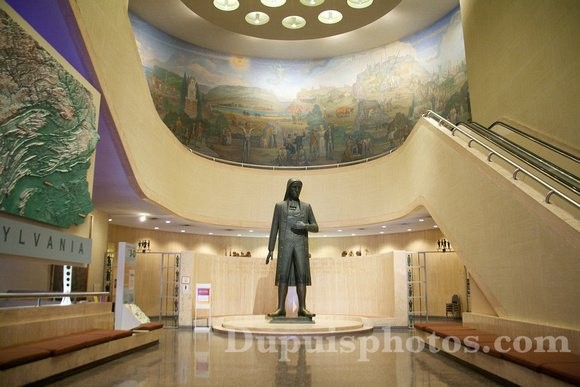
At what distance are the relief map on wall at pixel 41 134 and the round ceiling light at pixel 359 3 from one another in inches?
542

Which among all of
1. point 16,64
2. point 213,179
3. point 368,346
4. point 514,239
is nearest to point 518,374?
point 514,239

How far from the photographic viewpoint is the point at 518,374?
4.82 metres

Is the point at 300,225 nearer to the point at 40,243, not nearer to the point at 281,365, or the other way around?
the point at 281,365

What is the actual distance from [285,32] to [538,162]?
617 inches

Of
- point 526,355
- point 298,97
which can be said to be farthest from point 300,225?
point 298,97

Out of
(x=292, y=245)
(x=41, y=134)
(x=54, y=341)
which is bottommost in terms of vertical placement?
(x=54, y=341)

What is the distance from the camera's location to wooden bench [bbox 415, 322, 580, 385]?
4.07 metres

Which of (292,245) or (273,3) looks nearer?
(292,245)

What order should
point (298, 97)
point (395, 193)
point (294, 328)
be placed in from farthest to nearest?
point (298, 97), point (395, 193), point (294, 328)

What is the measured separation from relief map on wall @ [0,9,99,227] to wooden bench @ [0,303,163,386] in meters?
1.33

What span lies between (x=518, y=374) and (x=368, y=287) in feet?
35.1

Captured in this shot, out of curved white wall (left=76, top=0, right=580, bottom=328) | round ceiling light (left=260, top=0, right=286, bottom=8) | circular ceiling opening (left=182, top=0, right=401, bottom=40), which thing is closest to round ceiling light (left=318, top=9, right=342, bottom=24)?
circular ceiling opening (left=182, top=0, right=401, bottom=40)

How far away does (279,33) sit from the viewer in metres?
20.9

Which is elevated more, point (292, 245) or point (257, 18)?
point (257, 18)
